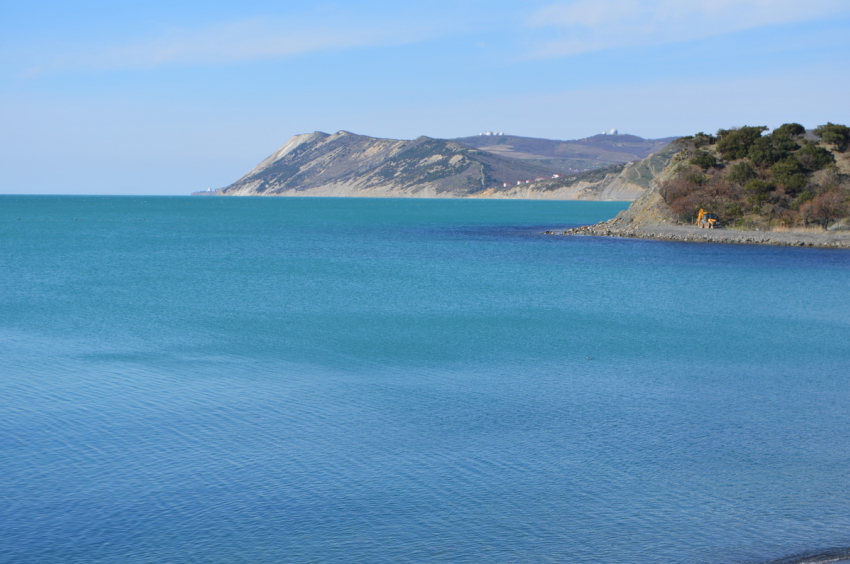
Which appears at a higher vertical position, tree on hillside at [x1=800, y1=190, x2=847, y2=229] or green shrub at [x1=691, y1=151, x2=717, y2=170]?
green shrub at [x1=691, y1=151, x2=717, y2=170]

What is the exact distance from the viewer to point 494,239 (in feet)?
179

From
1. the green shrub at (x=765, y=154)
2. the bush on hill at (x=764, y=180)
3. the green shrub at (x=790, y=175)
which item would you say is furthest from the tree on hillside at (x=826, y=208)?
the green shrub at (x=765, y=154)

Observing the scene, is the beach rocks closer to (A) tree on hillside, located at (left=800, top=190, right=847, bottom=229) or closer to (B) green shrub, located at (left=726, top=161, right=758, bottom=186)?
(A) tree on hillside, located at (left=800, top=190, right=847, bottom=229)

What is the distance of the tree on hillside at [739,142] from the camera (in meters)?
58.2

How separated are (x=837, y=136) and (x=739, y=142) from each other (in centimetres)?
640

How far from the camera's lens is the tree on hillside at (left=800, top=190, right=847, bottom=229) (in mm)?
49844

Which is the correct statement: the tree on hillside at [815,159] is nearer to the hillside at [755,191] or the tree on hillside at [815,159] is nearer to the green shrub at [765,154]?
the hillside at [755,191]

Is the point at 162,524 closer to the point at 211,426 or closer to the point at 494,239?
the point at 211,426

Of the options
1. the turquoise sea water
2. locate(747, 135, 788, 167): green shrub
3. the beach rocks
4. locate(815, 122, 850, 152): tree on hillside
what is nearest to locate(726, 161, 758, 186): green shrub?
locate(747, 135, 788, 167): green shrub

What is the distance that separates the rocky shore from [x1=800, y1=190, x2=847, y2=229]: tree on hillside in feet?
7.20

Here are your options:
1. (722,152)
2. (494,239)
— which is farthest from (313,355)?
(722,152)

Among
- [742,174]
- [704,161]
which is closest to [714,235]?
[742,174]

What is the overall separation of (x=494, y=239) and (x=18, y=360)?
134 feet

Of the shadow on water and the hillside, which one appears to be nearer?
the shadow on water
